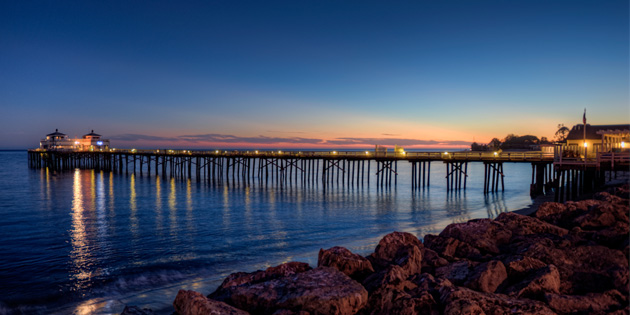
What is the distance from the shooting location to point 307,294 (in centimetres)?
798

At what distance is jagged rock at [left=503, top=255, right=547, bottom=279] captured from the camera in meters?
9.07

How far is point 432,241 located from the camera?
12.5m

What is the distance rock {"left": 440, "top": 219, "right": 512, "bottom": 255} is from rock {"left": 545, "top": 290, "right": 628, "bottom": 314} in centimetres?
392

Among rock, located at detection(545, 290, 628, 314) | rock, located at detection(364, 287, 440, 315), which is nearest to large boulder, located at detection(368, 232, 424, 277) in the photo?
rock, located at detection(364, 287, 440, 315)

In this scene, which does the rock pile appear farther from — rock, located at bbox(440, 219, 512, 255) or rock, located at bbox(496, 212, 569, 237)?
rock, located at bbox(496, 212, 569, 237)

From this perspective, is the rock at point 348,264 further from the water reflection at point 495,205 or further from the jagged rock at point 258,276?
the water reflection at point 495,205

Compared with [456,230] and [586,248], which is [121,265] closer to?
[456,230]

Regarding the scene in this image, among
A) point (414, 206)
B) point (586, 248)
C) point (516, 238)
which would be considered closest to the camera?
point (586, 248)

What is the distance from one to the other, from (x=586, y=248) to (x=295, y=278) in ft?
24.5

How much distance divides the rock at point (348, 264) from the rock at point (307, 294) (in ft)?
2.80

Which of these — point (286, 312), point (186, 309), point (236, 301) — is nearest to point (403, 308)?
point (286, 312)

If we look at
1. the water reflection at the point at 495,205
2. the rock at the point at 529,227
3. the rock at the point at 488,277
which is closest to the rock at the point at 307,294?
the rock at the point at 488,277

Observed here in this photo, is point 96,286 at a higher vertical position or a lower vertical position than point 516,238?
lower

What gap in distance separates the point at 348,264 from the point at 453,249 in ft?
12.3
